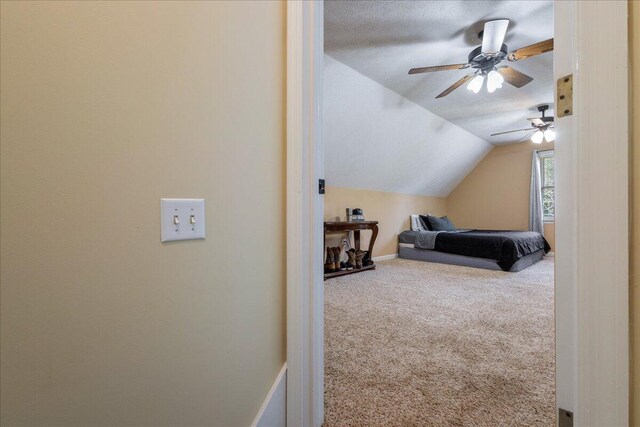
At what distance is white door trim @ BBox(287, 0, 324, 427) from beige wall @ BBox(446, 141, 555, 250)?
6.52 meters

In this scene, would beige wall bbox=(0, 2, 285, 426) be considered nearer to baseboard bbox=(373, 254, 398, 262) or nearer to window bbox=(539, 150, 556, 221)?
baseboard bbox=(373, 254, 398, 262)

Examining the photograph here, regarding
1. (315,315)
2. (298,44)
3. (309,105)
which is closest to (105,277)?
(315,315)

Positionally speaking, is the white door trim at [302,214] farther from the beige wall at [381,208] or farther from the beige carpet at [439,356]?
the beige wall at [381,208]

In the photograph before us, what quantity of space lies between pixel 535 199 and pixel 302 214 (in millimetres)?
6540

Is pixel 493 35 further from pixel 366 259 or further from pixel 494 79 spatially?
pixel 366 259

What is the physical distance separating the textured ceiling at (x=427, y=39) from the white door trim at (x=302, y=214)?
4.84ft

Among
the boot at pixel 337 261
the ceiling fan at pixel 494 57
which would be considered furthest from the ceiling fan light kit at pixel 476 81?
the boot at pixel 337 261

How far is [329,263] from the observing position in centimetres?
388

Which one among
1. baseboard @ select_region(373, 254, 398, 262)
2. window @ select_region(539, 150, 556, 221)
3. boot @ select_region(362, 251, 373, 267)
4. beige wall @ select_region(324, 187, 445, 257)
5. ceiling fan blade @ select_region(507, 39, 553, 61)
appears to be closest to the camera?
ceiling fan blade @ select_region(507, 39, 553, 61)

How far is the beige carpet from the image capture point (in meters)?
1.16

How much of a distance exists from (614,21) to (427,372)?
1487 millimetres

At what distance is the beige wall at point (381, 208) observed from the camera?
4.50 m

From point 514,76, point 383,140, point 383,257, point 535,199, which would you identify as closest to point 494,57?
point 514,76

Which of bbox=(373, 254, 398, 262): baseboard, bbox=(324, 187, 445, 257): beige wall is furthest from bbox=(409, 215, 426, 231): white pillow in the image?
bbox=(373, 254, 398, 262): baseboard
